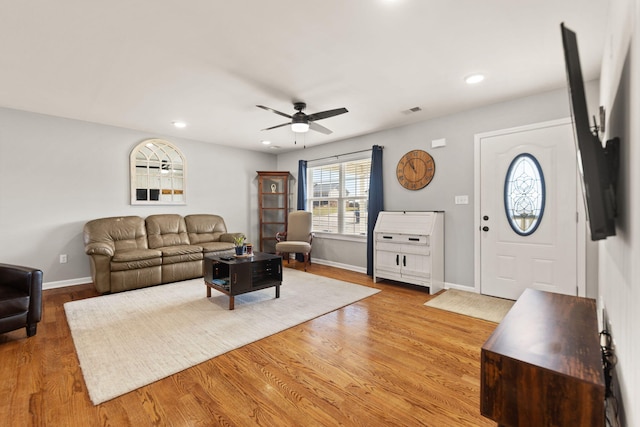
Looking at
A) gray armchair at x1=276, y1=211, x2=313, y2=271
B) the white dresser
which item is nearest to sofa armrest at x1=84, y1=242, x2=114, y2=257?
gray armchair at x1=276, y1=211, x2=313, y2=271

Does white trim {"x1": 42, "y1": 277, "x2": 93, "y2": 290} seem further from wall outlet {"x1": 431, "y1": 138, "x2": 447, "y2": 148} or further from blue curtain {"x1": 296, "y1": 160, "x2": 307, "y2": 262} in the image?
wall outlet {"x1": 431, "y1": 138, "x2": 447, "y2": 148}

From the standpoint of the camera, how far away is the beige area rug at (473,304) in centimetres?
313

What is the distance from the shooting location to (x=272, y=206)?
21.8 feet

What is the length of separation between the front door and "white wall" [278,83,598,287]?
0.15m

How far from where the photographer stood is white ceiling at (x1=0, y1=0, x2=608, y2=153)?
6.48 feet

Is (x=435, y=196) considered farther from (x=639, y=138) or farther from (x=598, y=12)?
(x=639, y=138)

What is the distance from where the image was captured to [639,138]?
827 mm

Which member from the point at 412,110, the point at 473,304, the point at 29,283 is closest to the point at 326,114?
the point at 412,110

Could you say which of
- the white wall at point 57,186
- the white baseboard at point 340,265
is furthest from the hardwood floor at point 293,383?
the white baseboard at point 340,265

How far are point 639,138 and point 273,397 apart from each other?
2.06m

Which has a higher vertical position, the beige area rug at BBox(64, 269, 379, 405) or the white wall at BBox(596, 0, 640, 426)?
the white wall at BBox(596, 0, 640, 426)

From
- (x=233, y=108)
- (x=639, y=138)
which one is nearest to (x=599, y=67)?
(x=639, y=138)

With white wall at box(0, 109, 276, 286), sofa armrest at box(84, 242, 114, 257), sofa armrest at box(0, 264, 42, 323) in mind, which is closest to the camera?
sofa armrest at box(0, 264, 42, 323)

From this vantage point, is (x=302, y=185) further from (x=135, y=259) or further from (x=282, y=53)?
(x=282, y=53)
